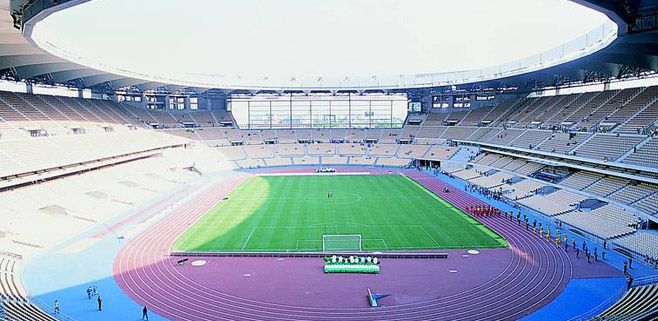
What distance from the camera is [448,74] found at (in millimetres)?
56531

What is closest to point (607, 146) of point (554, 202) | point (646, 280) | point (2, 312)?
point (554, 202)

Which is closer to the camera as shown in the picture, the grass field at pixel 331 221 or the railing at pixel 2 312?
the railing at pixel 2 312

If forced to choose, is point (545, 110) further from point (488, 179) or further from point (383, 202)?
point (383, 202)

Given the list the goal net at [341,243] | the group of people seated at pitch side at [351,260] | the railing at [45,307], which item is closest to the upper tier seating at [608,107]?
the goal net at [341,243]

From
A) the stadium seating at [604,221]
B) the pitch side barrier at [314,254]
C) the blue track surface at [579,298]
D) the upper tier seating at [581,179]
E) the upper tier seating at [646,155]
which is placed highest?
the upper tier seating at [646,155]

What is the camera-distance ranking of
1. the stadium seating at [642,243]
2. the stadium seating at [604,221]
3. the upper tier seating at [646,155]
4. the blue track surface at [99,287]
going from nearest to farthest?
the blue track surface at [99,287] → the stadium seating at [642,243] → the stadium seating at [604,221] → the upper tier seating at [646,155]

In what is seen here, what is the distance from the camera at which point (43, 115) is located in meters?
38.3

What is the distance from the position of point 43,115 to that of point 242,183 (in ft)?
56.7

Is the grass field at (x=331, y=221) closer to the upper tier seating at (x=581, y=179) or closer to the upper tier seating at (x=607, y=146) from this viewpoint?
the upper tier seating at (x=581, y=179)

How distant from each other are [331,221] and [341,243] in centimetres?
515

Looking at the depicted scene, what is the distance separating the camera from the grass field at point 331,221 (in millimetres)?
24688

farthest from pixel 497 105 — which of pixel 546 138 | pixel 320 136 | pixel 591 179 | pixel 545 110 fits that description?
pixel 591 179

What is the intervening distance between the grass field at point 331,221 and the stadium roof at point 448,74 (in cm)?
1206

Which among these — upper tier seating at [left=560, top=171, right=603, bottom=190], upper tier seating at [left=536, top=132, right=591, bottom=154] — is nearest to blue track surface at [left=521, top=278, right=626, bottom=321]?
upper tier seating at [left=560, top=171, right=603, bottom=190]
